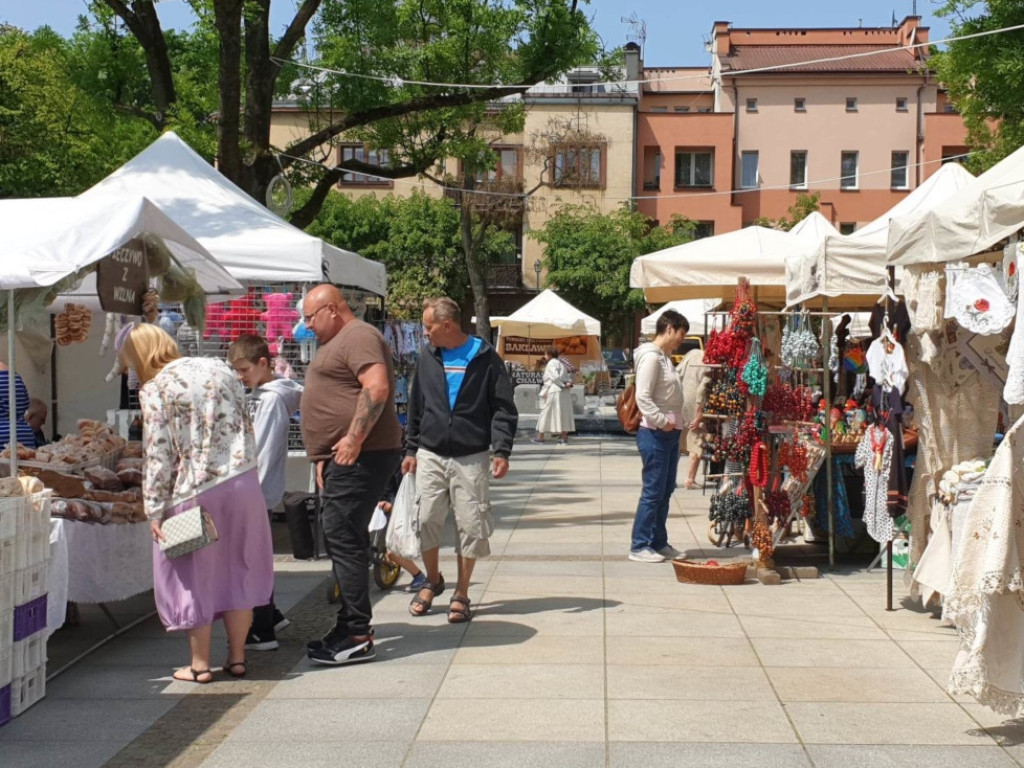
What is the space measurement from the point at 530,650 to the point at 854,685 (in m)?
1.67

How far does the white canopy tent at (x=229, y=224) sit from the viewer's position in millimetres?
10320

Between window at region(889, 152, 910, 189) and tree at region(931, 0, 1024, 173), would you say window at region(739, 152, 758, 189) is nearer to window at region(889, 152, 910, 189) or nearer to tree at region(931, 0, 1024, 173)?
window at region(889, 152, 910, 189)

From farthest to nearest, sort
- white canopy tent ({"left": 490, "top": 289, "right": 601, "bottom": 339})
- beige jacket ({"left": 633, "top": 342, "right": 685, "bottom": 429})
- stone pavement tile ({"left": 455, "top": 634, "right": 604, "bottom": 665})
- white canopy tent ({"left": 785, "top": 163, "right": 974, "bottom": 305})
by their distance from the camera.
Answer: white canopy tent ({"left": 490, "top": 289, "right": 601, "bottom": 339}) < beige jacket ({"left": 633, "top": 342, "right": 685, "bottom": 429}) < white canopy tent ({"left": 785, "top": 163, "right": 974, "bottom": 305}) < stone pavement tile ({"left": 455, "top": 634, "right": 604, "bottom": 665})

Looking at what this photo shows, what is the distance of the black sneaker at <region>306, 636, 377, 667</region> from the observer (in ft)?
20.7

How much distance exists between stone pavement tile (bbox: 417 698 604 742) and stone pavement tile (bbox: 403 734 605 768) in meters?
0.08

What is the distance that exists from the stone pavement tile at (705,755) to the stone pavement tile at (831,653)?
143 centimetres

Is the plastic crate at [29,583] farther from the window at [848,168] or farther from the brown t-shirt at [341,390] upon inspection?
the window at [848,168]

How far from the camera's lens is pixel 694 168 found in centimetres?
4859

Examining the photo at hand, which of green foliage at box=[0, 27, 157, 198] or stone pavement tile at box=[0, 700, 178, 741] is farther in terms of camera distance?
green foliage at box=[0, 27, 157, 198]

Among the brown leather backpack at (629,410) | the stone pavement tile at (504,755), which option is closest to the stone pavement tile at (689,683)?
the stone pavement tile at (504,755)

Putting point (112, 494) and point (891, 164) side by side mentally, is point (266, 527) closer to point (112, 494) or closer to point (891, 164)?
point (112, 494)

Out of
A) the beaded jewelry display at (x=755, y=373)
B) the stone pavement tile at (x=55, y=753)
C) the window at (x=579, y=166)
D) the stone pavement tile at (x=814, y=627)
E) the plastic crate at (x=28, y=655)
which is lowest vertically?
the stone pavement tile at (x=55, y=753)

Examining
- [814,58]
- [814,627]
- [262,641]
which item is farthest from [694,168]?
[262,641]

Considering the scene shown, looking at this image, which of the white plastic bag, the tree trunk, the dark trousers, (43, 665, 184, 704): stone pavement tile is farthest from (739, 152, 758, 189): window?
(43, 665, 184, 704): stone pavement tile
